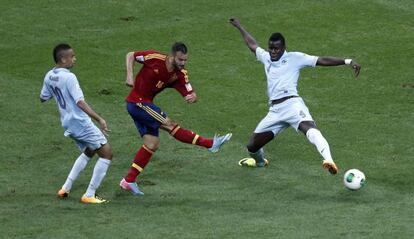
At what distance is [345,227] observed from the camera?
1095 centimetres

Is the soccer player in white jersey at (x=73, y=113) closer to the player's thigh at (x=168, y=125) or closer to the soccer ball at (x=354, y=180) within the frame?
the player's thigh at (x=168, y=125)

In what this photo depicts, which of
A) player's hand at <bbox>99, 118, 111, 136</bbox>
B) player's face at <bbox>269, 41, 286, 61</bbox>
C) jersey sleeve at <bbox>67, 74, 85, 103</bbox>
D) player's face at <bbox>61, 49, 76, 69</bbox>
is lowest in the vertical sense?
player's hand at <bbox>99, 118, 111, 136</bbox>

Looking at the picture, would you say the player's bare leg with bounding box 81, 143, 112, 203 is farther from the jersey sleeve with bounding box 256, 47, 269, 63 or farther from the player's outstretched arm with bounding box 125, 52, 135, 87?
the jersey sleeve with bounding box 256, 47, 269, 63

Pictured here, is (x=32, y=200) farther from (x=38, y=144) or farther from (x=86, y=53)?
(x=86, y=53)

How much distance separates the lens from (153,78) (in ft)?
42.2

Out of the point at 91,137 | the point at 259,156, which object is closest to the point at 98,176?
the point at 91,137

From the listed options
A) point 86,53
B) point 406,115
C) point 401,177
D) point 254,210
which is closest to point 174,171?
point 254,210

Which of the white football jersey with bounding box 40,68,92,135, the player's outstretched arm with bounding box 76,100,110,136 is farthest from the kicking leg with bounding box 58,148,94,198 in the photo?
the player's outstretched arm with bounding box 76,100,110,136

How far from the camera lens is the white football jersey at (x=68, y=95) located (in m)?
11.9

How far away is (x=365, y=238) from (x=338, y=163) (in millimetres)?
3504

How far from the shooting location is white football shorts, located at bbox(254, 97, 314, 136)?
43.5ft

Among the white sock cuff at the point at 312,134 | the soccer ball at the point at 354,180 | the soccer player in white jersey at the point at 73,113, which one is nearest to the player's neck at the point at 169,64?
the soccer player in white jersey at the point at 73,113

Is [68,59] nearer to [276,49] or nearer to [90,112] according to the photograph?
[90,112]

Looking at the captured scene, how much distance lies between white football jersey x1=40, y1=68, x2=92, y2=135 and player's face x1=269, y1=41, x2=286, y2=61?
2.77 m
